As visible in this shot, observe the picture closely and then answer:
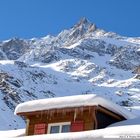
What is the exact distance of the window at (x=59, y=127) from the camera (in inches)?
805

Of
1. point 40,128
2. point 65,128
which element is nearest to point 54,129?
point 65,128

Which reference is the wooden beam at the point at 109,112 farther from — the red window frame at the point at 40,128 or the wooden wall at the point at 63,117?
the red window frame at the point at 40,128

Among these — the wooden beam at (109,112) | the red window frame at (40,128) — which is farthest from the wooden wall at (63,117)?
the wooden beam at (109,112)

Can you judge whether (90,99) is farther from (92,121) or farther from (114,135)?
(114,135)

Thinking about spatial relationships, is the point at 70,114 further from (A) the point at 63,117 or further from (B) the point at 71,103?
(B) the point at 71,103

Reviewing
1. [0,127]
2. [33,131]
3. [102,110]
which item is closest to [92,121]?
[102,110]

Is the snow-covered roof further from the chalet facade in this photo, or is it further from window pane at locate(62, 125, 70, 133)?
window pane at locate(62, 125, 70, 133)

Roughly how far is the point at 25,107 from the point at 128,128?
19.5 feet

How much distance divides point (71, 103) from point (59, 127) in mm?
1124

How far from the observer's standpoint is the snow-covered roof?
19672mm

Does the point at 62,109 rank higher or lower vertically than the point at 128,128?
higher

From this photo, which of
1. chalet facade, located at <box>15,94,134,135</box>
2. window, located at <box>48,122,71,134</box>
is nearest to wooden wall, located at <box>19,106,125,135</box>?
chalet facade, located at <box>15,94,134,135</box>

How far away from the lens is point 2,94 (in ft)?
650

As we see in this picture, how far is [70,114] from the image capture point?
2044 centimetres
